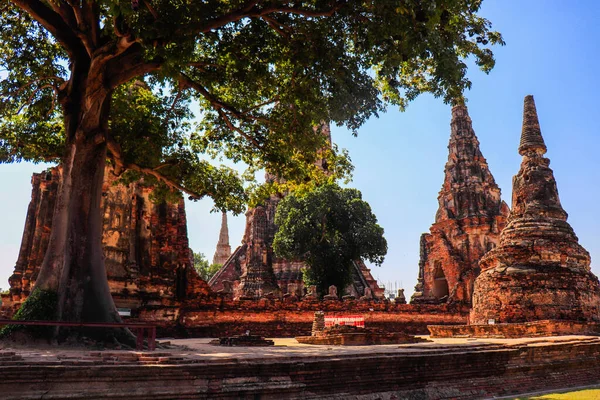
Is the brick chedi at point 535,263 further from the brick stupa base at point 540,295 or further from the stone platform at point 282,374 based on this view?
the stone platform at point 282,374

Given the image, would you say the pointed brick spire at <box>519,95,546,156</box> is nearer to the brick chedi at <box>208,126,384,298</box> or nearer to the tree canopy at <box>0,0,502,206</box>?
the tree canopy at <box>0,0,502,206</box>

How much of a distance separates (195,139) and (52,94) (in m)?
3.76

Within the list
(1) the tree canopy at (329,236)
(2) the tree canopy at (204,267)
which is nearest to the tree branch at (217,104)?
(1) the tree canopy at (329,236)

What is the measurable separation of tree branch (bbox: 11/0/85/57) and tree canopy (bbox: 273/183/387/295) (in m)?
23.0

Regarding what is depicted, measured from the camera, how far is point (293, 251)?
33250mm

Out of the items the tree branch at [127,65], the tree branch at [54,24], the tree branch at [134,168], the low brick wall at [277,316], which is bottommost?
the low brick wall at [277,316]

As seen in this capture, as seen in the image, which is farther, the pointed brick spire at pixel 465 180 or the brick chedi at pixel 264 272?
the brick chedi at pixel 264 272

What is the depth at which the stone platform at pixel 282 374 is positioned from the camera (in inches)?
194

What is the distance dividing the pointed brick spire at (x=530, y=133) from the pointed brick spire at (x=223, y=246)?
4636 centimetres

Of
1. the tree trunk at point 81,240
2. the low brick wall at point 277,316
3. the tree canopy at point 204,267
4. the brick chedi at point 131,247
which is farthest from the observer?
the tree canopy at point 204,267

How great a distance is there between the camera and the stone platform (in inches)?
194

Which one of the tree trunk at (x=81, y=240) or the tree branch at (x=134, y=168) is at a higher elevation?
the tree branch at (x=134, y=168)

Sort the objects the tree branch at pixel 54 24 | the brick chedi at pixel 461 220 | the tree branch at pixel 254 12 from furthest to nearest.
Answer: the brick chedi at pixel 461 220, the tree branch at pixel 254 12, the tree branch at pixel 54 24

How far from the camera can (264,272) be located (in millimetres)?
36062
